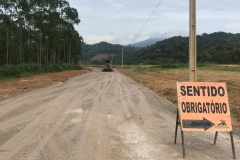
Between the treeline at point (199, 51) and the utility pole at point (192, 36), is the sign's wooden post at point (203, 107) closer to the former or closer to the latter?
the utility pole at point (192, 36)

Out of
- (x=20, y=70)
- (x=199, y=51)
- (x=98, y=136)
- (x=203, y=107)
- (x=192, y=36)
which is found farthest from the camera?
(x=199, y=51)

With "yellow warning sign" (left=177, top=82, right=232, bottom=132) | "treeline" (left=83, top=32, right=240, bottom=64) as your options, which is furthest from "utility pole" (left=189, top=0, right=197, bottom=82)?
"treeline" (left=83, top=32, right=240, bottom=64)

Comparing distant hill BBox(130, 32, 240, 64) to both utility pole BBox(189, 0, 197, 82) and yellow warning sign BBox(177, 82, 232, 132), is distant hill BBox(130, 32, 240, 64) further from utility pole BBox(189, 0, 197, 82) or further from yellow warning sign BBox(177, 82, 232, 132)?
yellow warning sign BBox(177, 82, 232, 132)

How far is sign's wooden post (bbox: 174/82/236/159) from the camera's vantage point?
5570 millimetres

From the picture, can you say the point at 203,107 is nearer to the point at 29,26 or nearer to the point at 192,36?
the point at 192,36

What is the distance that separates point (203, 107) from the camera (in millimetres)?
5723

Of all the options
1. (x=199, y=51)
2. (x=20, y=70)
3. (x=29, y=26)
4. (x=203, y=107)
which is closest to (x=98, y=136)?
(x=203, y=107)

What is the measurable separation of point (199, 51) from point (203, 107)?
106134mm

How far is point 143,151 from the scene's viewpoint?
562 cm

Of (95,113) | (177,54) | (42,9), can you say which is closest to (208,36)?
(177,54)

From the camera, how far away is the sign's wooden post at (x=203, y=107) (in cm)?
557

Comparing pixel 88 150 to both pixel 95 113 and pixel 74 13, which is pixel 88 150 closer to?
pixel 95 113

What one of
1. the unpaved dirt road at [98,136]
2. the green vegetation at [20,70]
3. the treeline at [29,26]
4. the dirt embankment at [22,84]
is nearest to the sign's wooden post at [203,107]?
the unpaved dirt road at [98,136]

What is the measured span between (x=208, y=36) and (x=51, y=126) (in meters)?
128
